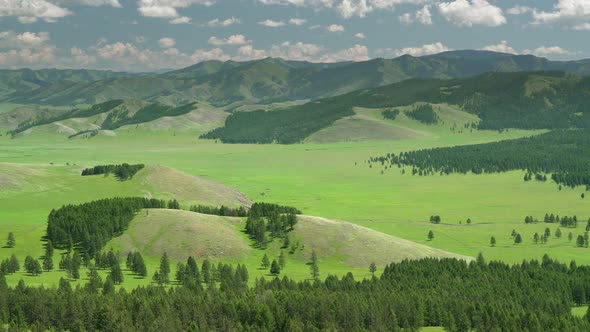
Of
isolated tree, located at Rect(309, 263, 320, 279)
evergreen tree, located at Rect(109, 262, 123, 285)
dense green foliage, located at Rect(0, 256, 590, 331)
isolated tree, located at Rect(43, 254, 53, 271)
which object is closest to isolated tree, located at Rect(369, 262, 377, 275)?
isolated tree, located at Rect(309, 263, 320, 279)

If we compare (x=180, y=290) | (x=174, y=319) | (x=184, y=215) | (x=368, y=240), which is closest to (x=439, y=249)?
(x=368, y=240)

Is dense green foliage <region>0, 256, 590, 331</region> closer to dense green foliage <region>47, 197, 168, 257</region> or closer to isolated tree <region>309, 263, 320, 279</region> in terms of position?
isolated tree <region>309, 263, 320, 279</region>

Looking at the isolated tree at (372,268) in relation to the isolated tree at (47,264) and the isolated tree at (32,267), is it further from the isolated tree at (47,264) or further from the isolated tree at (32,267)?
the isolated tree at (32,267)

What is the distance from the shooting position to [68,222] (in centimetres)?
18725

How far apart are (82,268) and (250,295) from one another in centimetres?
5627

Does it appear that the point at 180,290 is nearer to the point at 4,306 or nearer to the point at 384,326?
the point at 4,306

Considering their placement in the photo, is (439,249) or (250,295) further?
(439,249)

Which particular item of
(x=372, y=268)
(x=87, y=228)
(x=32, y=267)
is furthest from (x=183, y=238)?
(x=372, y=268)

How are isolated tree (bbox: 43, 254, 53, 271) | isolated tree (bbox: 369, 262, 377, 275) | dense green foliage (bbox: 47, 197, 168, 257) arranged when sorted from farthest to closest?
dense green foliage (bbox: 47, 197, 168, 257) < isolated tree (bbox: 369, 262, 377, 275) < isolated tree (bbox: 43, 254, 53, 271)

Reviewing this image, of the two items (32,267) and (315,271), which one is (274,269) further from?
(32,267)

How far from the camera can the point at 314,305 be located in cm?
12244

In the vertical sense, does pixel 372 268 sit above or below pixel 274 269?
above

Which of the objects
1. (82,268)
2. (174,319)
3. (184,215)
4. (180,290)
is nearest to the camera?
(174,319)

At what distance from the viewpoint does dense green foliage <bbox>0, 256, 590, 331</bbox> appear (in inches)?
4459
